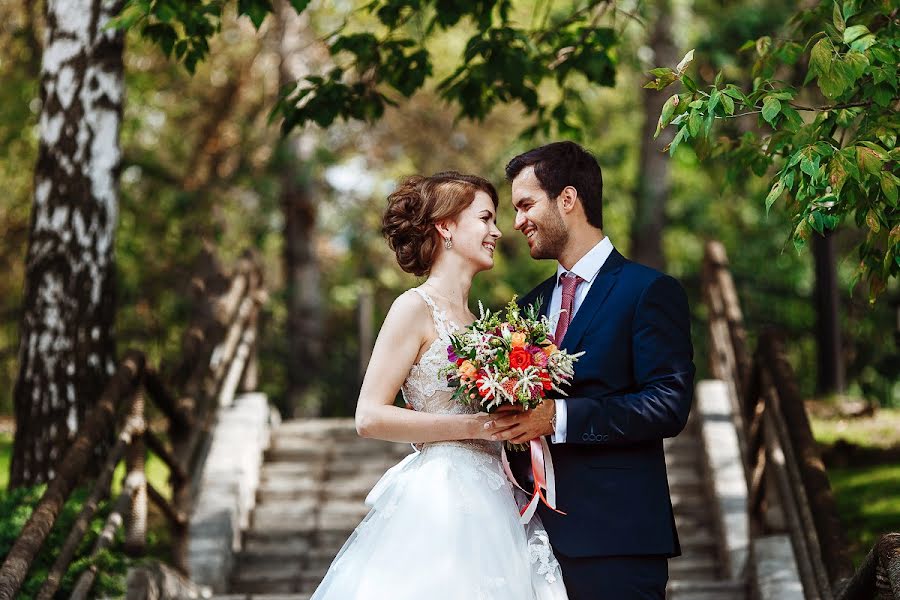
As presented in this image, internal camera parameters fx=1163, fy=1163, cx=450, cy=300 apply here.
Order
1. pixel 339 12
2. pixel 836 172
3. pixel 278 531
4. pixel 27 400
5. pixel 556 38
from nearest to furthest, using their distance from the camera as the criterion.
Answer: pixel 836 172 < pixel 27 400 < pixel 556 38 < pixel 278 531 < pixel 339 12

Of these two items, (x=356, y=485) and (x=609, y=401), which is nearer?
(x=609, y=401)

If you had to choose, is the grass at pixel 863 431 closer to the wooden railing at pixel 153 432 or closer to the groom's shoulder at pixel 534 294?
the wooden railing at pixel 153 432

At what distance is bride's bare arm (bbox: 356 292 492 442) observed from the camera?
399 centimetres

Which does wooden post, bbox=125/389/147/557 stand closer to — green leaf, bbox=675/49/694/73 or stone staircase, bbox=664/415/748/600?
stone staircase, bbox=664/415/748/600

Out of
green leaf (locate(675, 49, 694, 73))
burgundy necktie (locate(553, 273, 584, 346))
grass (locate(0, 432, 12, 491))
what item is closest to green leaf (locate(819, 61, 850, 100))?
green leaf (locate(675, 49, 694, 73))

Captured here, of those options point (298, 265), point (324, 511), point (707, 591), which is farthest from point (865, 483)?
point (298, 265)

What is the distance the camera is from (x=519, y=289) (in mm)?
16953

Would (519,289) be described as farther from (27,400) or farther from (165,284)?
(27,400)

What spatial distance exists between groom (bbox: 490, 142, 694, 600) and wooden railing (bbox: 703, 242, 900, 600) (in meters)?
0.72

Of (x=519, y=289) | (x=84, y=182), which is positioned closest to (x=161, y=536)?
(x=84, y=182)

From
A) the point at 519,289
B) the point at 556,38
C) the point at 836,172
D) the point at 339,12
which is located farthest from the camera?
the point at 519,289

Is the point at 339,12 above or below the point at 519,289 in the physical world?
above

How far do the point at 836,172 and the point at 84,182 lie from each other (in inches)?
175

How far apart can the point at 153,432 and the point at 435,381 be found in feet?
10.7
